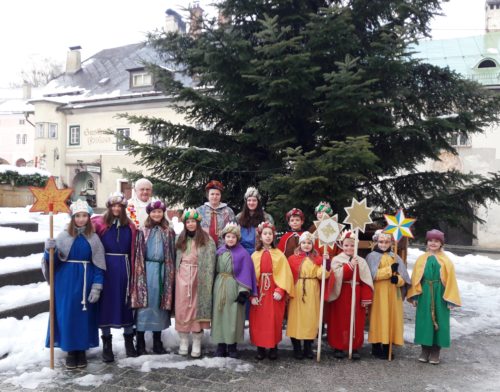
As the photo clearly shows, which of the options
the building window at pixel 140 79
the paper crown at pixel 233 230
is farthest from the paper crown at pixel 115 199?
the building window at pixel 140 79

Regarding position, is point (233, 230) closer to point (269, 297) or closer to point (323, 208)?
point (269, 297)

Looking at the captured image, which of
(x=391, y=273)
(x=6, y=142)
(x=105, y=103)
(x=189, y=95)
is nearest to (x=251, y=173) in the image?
(x=189, y=95)

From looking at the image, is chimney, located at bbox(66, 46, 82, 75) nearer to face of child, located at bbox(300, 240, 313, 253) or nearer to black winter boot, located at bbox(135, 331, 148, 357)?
black winter boot, located at bbox(135, 331, 148, 357)

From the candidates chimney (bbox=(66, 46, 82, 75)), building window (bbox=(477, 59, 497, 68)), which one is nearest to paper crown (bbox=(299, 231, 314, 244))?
building window (bbox=(477, 59, 497, 68))

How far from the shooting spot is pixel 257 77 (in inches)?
282

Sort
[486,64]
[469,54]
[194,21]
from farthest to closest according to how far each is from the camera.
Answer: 1. [469,54]
2. [486,64]
3. [194,21]

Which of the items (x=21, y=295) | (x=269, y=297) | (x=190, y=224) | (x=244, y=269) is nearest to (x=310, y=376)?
(x=269, y=297)

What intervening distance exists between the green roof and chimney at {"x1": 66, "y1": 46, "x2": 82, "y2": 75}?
2353 cm

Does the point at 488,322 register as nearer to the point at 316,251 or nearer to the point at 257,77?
the point at 316,251

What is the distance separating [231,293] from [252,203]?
52.5 inches

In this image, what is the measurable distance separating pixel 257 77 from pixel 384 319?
388 cm

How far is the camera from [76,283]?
525cm

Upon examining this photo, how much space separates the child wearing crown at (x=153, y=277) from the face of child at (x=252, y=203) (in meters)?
1.19

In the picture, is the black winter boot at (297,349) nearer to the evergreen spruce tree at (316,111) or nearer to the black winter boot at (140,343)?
the black winter boot at (140,343)
